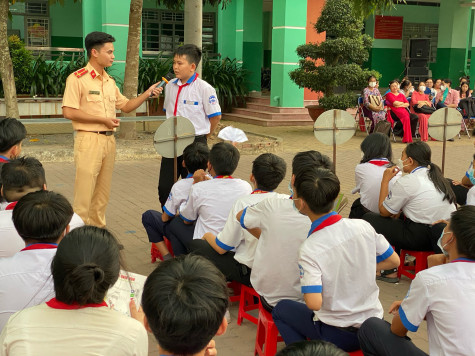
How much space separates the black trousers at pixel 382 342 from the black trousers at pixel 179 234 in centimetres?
188

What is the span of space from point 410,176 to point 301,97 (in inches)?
398

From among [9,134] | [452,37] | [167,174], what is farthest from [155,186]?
[452,37]

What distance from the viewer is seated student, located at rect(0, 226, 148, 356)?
1.91 m

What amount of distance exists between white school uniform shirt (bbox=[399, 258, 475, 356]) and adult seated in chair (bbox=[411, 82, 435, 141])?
10971mm

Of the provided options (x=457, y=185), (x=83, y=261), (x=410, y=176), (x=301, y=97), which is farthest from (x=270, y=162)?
(x=301, y=97)

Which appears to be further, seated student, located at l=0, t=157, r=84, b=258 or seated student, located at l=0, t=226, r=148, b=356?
seated student, located at l=0, t=157, r=84, b=258

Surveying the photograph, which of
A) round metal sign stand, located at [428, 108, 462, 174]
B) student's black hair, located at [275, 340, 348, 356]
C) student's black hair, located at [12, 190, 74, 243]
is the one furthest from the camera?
round metal sign stand, located at [428, 108, 462, 174]

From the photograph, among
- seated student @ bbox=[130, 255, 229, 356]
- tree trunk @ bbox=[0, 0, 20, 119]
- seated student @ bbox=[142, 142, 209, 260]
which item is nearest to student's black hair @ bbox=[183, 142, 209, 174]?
Result: seated student @ bbox=[142, 142, 209, 260]

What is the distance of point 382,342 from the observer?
268cm

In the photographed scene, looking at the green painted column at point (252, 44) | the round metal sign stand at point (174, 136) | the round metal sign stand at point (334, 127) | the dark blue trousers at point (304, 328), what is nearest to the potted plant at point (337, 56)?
the green painted column at point (252, 44)

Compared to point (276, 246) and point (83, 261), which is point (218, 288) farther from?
point (276, 246)

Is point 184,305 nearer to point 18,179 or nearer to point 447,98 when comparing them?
point 18,179

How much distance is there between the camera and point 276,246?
3273 mm

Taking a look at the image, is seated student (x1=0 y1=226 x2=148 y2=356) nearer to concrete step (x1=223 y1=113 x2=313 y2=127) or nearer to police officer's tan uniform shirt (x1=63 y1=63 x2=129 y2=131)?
police officer's tan uniform shirt (x1=63 y1=63 x2=129 y2=131)
